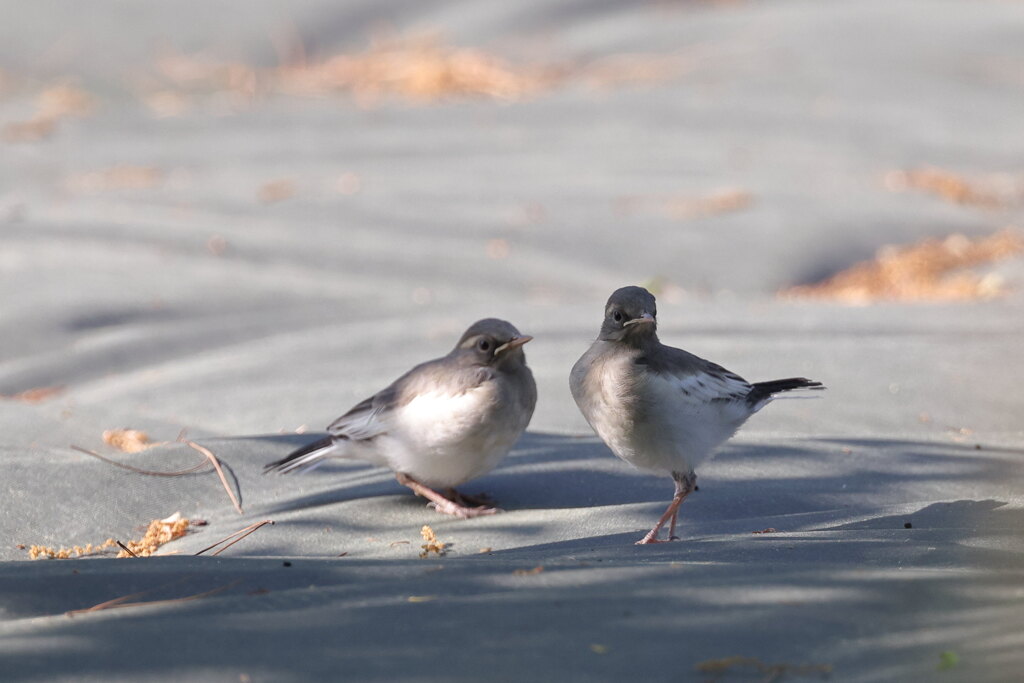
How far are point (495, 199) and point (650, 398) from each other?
19.5 ft

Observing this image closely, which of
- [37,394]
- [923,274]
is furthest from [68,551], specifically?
[923,274]

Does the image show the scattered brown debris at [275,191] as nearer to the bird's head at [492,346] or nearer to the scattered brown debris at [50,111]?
the scattered brown debris at [50,111]

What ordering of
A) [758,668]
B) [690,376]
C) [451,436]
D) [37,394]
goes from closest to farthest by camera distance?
1. [758,668]
2. [690,376]
3. [451,436]
4. [37,394]

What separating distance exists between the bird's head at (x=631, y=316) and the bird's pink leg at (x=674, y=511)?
1.59 ft

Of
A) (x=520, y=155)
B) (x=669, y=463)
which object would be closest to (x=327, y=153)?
(x=520, y=155)

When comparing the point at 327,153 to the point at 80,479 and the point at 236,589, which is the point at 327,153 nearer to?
the point at 80,479

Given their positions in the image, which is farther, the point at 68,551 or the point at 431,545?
the point at 68,551

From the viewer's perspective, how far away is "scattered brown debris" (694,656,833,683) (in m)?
2.40

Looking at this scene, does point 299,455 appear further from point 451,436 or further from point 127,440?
point 127,440

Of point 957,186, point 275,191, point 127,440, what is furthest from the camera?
point 957,186

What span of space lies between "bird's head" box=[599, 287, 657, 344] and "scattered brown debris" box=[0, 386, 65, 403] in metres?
3.75

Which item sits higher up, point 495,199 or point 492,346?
point 495,199

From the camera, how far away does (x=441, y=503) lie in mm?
4250

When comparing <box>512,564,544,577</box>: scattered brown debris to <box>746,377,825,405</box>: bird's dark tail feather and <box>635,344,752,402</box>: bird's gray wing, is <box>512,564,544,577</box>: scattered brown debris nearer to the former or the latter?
<box>635,344,752,402</box>: bird's gray wing
